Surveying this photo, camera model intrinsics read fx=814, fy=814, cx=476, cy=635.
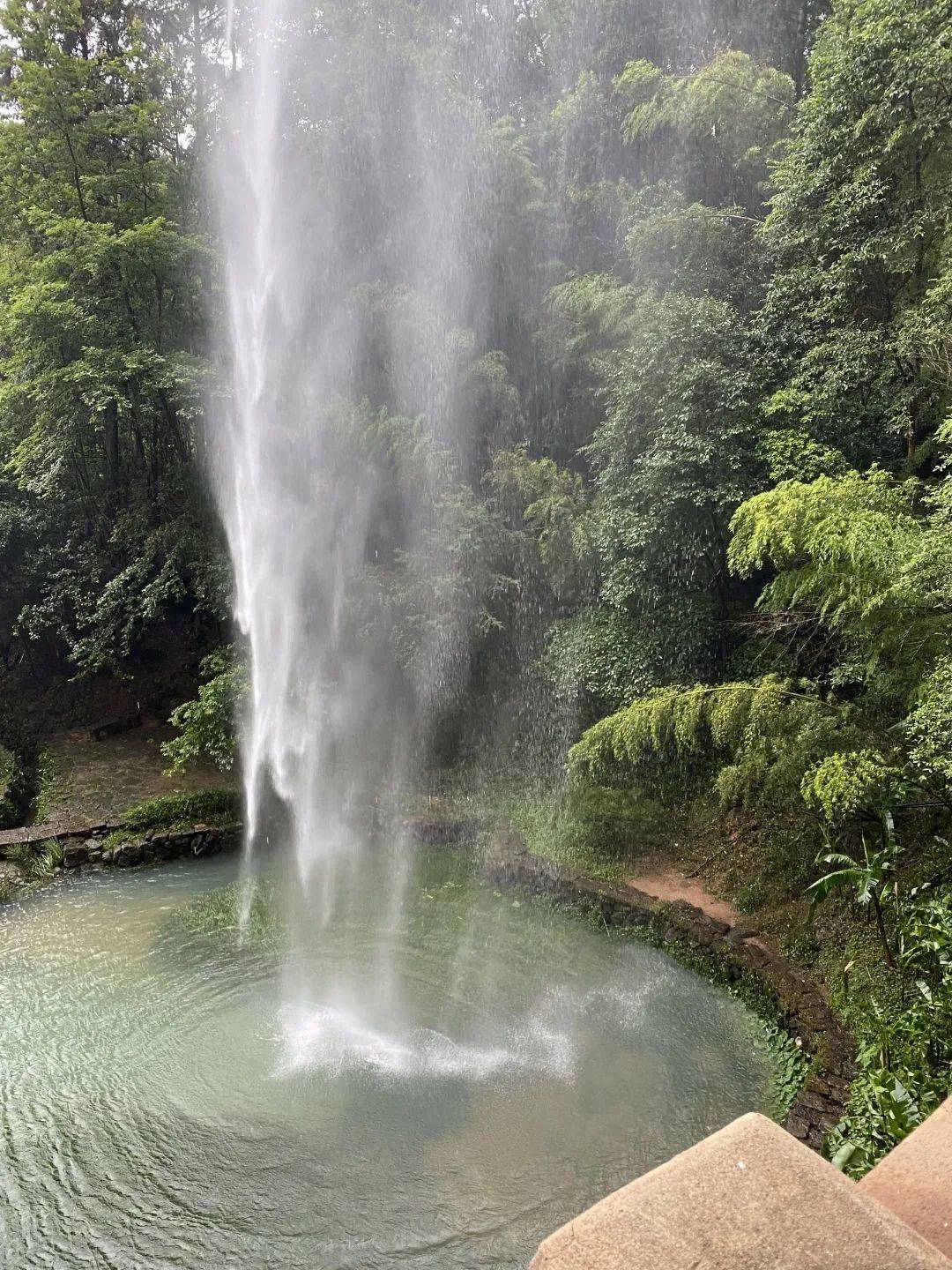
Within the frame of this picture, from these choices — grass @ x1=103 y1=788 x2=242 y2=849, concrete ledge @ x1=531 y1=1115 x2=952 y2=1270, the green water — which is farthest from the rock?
concrete ledge @ x1=531 y1=1115 x2=952 y2=1270

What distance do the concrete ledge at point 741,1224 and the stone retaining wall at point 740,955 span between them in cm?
395

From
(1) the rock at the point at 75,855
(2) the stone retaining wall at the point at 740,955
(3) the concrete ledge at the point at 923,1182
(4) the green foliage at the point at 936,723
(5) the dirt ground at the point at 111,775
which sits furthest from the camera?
(5) the dirt ground at the point at 111,775

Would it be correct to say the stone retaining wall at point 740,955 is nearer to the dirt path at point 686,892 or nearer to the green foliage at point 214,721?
the dirt path at point 686,892

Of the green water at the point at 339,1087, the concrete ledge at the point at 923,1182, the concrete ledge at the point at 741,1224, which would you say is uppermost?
the concrete ledge at the point at 741,1224

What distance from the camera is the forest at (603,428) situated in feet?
23.3

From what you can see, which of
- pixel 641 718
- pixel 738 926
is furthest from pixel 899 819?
pixel 641 718

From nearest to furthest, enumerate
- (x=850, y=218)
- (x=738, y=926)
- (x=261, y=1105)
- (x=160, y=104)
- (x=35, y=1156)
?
(x=35, y=1156) < (x=261, y=1105) < (x=738, y=926) < (x=850, y=218) < (x=160, y=104)

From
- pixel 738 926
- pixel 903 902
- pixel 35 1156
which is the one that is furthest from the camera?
pixel 738 926

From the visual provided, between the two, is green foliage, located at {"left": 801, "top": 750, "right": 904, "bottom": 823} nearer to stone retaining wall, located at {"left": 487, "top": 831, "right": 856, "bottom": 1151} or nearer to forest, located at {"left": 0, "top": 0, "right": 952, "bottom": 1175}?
forest, located at {"left": 0, "top": 0, "right": 952, "bottom": 1175}

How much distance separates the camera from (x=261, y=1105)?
211 inches

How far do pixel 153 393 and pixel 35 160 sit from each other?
3.98 meters

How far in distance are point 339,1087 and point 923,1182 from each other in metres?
4.54

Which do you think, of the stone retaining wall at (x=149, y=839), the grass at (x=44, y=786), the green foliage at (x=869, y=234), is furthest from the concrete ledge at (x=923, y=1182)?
the grass at (x=44, y=786)

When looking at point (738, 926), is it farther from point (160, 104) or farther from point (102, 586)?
point (160, 104)
